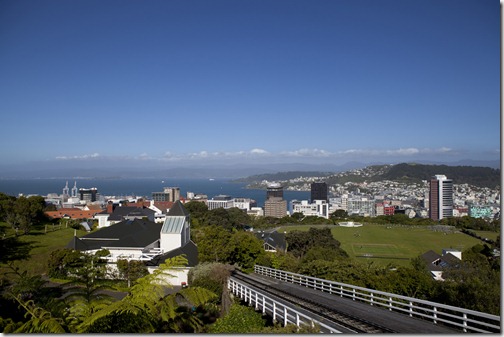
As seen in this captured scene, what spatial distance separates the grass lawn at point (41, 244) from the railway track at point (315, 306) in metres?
6.45

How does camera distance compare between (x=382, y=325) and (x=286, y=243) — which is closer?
(x=382, y=325)

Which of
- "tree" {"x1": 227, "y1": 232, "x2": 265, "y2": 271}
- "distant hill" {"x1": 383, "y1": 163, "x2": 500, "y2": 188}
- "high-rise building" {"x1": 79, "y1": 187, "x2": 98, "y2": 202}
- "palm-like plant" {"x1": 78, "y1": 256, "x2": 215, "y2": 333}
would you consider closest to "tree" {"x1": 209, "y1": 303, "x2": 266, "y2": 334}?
"palm-like plant" {"x1": 78, "y1": 256, "x2": 215, "y2": 333}

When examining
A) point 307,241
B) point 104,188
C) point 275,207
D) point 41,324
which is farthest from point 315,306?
point 104,188

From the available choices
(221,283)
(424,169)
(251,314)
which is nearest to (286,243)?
(221,283)

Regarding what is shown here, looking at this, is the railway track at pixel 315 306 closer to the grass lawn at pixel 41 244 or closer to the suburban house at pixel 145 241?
the suburban house at pixel 145 241

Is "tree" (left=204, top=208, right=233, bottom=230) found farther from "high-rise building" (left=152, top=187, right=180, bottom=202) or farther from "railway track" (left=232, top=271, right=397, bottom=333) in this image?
"high-rise building" (left=152, top=187, right=180, bottom=202)

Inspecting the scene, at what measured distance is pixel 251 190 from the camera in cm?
14200

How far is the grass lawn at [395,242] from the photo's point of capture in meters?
22.8

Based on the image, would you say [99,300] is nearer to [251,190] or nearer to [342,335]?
[342,335]

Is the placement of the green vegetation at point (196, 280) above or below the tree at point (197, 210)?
above

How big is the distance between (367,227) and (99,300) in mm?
36521

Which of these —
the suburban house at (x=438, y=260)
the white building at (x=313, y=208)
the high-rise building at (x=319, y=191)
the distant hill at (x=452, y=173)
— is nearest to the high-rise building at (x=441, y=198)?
the distant hill at (x=452, y=173)

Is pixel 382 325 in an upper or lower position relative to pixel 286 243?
upper

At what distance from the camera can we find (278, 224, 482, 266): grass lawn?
2283cm
